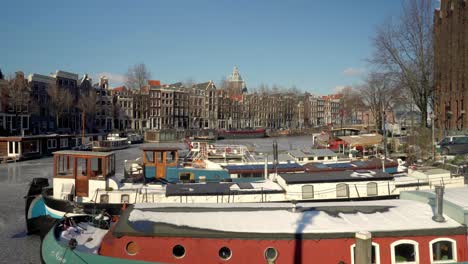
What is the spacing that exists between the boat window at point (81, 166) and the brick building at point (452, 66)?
36908 millimetres

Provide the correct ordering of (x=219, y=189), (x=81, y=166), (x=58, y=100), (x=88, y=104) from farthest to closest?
(x=88, y=104) → (x=58, y=100) → (x=81, y=166) → (x=219, y=189)

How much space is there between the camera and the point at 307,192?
17.0 meters

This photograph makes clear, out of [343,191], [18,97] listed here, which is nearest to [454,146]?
[343,191]

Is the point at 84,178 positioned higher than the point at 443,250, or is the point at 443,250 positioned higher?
the point at 84,178

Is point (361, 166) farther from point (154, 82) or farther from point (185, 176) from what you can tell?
point (154, 82)

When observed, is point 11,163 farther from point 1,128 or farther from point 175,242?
point 175,242

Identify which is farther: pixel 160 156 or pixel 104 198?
pixel 160 156

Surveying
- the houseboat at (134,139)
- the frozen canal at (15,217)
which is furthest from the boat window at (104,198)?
the houseboat at (134,139)

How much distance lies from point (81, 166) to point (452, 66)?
136 ft

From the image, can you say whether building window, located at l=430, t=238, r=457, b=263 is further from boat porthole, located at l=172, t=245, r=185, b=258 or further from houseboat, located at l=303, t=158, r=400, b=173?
houseboat, located at l=303, t=158, r=400, b=173

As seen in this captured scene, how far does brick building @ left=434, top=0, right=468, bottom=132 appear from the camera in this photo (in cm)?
4270

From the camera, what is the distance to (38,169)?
125ft

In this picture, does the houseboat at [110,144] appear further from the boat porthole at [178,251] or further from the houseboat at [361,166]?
the boat porthole at [178,251]

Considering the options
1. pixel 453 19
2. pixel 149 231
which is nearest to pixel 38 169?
pixel 149 231
